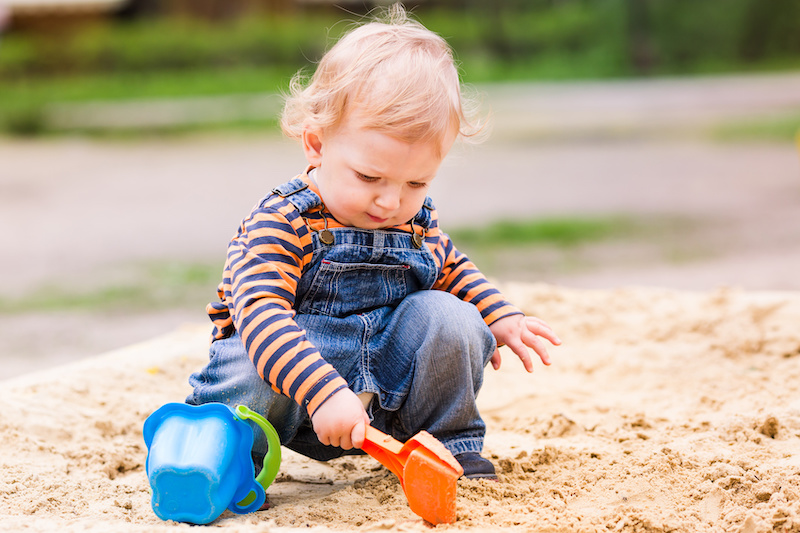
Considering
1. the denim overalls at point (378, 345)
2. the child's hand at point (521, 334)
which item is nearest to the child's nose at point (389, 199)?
the denim overalls at point (378, 345)

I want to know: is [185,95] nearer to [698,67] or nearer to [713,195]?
[698,67]

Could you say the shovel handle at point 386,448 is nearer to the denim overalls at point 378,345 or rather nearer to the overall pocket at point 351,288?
the denim overalls at point 378,345

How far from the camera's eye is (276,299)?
1.44m

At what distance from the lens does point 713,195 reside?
6.44 meters

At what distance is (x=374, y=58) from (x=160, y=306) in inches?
106

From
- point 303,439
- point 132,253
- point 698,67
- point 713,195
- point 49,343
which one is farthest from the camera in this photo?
point 698,67

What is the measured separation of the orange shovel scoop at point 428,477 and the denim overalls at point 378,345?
0.56 feet

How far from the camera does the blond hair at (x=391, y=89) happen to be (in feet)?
4.74

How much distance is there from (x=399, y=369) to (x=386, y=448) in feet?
0.70

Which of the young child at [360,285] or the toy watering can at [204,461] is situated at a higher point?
the young child at [360,285]

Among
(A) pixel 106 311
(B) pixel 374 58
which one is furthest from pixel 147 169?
(B) pixel 374 58

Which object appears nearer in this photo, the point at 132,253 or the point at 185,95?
the point at 132,253

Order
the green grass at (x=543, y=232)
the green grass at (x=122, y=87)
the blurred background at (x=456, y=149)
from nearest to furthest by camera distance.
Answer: the blurred background at (x=456, y=149)
the green grass at (x=543, y=232)
the green grass at (x=122, y=87)

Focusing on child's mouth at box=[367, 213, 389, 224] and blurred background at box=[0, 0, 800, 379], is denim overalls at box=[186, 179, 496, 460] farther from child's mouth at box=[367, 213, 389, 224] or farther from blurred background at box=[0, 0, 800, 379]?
blurred background at box=[0, 0, 800, 379]
